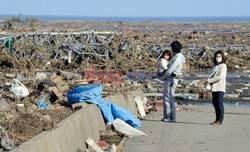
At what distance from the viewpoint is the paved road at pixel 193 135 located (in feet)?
40.6

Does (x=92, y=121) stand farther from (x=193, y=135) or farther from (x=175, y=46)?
(x=175, y=46)

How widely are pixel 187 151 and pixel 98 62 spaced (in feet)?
78.0

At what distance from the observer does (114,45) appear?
37.7 meters

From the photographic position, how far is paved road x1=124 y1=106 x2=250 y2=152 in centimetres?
1237

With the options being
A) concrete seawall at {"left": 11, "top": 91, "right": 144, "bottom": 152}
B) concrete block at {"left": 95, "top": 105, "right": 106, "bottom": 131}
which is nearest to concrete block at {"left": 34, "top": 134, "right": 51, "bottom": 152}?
concrete seawall at {"left": 11, "top": 91, "right": 144, "bottom": 152}

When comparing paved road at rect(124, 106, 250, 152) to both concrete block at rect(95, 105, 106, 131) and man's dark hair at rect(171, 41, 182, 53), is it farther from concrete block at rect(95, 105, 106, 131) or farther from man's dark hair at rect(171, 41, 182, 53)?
man's dark hair at rect(171, 41, 182, 53)

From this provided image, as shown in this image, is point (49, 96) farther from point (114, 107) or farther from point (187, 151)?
point (187, 151)

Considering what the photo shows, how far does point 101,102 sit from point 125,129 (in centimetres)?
104

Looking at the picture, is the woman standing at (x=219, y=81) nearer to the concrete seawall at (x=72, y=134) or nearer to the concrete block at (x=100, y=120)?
the concrete seawall at (x=72, y=134)

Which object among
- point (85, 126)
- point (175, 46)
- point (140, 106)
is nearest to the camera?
point (85, 126)

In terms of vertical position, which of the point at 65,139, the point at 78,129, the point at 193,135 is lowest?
the point at 193,135

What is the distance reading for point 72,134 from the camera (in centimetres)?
1105

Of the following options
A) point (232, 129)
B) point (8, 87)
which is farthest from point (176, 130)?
point (8, 87)

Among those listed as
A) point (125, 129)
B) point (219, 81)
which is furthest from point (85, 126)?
point (219, 81)
